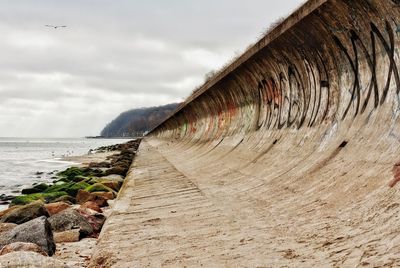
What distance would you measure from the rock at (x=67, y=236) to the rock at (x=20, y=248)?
45.9 inches

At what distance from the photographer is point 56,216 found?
22.3 ft

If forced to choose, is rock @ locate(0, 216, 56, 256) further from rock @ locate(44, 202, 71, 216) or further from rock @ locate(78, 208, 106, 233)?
rock @ locate(44, 202, 71, 216)

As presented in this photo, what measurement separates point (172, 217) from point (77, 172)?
17.2m

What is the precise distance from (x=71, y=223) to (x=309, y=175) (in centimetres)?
328

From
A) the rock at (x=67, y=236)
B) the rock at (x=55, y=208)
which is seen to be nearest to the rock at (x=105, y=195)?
the rock at (x=55, y=208)

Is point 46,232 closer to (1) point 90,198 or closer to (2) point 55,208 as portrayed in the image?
(2) point 55,208

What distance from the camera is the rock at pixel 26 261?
3.62 meters

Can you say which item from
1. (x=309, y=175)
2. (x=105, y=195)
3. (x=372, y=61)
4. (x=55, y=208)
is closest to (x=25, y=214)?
(x=55, y=208)

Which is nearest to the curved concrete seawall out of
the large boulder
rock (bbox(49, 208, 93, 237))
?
rock (bbox(49, 208, 93, 237))

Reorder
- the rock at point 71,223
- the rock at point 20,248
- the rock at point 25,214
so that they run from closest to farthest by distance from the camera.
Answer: the rock at point 20,248 < the rock at point 71,223 < the rock at point 25,214

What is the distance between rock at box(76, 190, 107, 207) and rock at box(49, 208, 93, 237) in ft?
8.16

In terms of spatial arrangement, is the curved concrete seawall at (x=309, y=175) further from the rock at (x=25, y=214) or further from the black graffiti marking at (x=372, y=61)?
the rock at (x=25, y=214)

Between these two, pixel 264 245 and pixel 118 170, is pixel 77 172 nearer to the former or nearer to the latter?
pixel 118 170

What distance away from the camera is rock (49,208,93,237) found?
6371 millimetres
